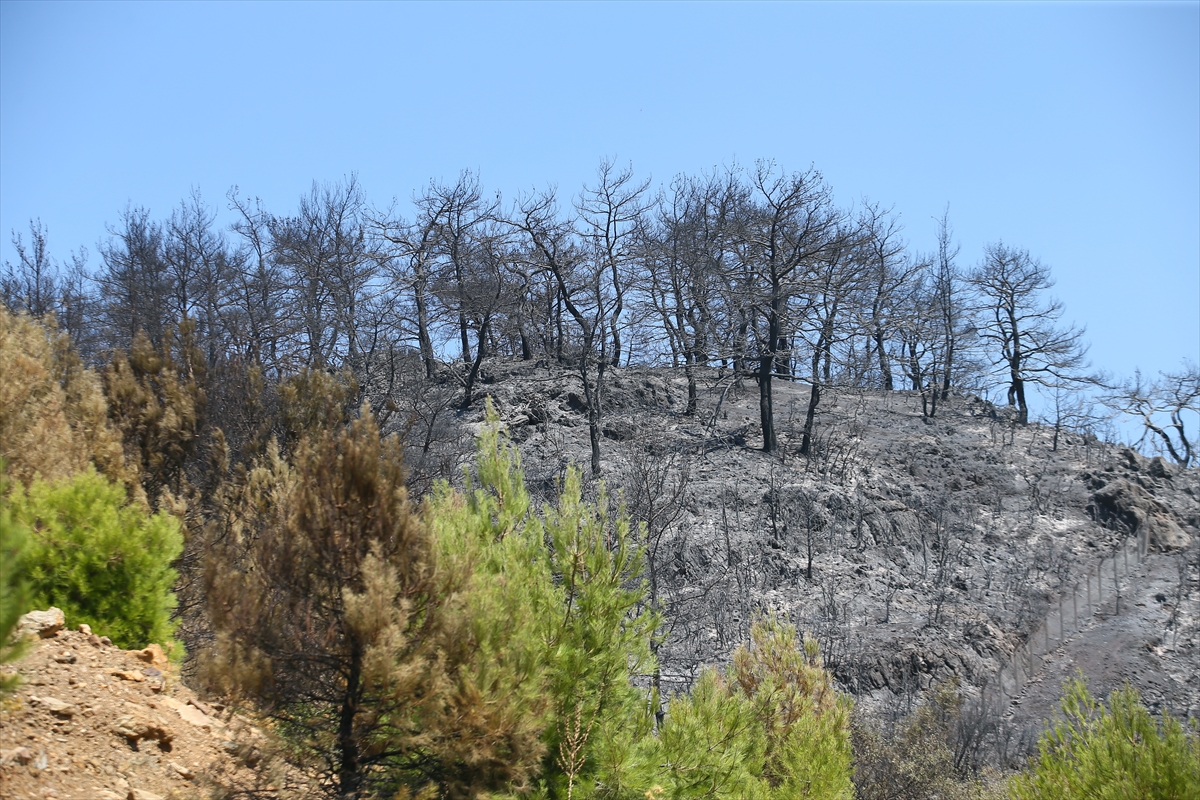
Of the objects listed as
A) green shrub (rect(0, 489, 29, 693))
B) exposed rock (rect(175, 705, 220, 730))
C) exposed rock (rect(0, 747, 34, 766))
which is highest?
green shrub (rect(0, 489, 29, 693))

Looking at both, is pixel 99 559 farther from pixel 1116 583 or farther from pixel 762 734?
pixel 1116 583

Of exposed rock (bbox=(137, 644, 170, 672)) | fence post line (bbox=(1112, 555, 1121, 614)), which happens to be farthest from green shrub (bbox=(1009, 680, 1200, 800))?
fence post line (bbox=(1112, 555, 1121, 614))

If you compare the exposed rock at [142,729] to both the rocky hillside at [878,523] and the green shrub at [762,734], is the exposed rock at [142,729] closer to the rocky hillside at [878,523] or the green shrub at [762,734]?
the green shrub at [762,734]

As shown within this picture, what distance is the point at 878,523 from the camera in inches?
1014

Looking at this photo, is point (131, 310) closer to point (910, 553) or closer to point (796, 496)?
point (796, 496)

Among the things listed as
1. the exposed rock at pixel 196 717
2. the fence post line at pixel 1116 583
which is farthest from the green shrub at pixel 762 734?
the fence post line at pixel 1116 583

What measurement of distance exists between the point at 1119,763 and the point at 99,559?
10353 millimetres

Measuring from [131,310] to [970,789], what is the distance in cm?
2596

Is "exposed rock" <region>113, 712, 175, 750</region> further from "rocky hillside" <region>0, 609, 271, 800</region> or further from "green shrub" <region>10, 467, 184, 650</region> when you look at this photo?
"green shrub" <region>10, 467, 184, 650</region>

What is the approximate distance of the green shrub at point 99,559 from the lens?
9281mm

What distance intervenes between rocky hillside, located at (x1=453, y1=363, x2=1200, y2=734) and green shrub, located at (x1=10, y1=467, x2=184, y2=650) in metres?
10.2

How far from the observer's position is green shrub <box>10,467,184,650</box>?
30.5ft

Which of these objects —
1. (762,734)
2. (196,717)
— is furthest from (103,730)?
(762,734)

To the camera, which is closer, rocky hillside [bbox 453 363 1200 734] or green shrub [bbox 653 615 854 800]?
green shrub [bbox 653 615 854 800]
